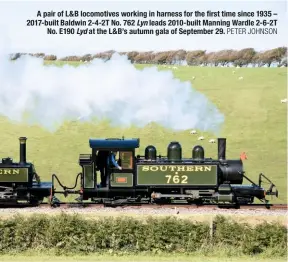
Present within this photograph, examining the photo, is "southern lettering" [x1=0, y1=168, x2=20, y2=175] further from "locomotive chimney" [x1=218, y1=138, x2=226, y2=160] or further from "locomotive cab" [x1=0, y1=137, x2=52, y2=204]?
"locomotive chimney" [x1=218, y1=138, x2=226, y2=160]

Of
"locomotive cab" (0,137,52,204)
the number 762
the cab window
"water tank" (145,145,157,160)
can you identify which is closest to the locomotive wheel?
"locomotive cab" (0,137,52,204)

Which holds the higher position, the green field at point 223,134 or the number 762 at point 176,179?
the green field at point 223,134

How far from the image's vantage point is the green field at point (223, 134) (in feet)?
110

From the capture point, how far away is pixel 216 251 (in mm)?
18016

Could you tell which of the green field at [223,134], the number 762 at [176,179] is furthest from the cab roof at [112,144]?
the green field at [223,134]

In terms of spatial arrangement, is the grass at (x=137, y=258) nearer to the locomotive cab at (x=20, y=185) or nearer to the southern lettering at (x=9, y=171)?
the locomotive cab at (x=20, y=185)

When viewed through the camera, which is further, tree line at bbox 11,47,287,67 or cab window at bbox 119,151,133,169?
tree line at bbox 11,47,287,67

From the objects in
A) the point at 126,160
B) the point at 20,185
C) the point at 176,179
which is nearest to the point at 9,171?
the point at 20,185

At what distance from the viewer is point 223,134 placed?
38.0 meters

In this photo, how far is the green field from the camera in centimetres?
3362

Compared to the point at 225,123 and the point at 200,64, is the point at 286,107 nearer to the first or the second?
the point at 225,123

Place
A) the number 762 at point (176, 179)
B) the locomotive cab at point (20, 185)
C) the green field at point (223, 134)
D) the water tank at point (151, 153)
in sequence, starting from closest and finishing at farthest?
the number 762 at point (176, 179) → the water tank at point (151, 153) → the locomotive cab at point (20, 185) → the green field at point (223, 134)

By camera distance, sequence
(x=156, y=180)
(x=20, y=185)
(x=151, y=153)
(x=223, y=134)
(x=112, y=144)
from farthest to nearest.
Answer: (x=223, y=134) < (x=20, y=185) < (x=151, y=153) < (x=156, y=180) < (x=112, y=144)

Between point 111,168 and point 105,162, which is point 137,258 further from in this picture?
point 105,162
